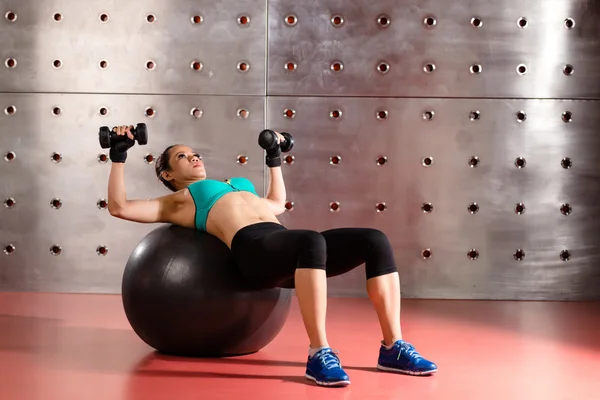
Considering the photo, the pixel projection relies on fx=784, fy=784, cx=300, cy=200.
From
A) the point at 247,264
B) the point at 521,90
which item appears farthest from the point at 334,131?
the point at 247,264

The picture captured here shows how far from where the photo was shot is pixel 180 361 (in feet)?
11.6

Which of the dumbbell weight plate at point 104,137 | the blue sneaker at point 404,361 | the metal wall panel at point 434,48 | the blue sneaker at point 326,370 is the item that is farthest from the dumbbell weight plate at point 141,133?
the metal wall panel at point 434,48

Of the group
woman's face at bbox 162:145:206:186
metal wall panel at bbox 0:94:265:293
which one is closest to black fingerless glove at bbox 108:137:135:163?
woman's face at bbox 162:145:206:186

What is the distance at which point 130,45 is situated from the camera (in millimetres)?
6059

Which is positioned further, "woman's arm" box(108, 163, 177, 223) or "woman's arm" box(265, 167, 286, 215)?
"woman's arm" box(265, 167, 286, 215)

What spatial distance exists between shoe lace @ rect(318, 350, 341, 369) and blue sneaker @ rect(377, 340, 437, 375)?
0.33m

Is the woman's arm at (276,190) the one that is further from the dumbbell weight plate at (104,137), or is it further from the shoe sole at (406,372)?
the shoe sole at (406,372)

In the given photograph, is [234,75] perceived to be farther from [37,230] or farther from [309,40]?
[37,230]

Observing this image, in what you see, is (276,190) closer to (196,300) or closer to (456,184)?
(196,300)

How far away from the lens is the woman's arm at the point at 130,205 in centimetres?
366

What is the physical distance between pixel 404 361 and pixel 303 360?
0.53m

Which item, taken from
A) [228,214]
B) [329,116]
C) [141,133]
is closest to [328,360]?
[228,214]

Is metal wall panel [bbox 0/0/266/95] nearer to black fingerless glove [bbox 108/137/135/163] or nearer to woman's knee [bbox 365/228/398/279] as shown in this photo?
black fingerless glove [bbox 108/137/135/163]

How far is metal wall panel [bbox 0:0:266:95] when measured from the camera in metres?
6.05
